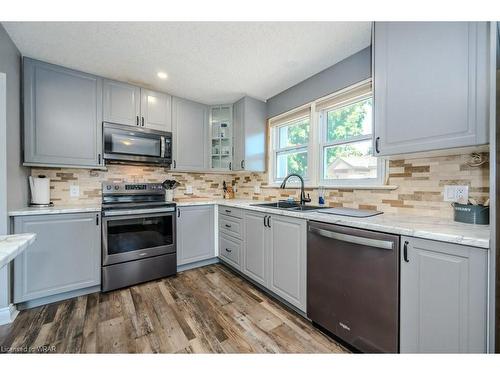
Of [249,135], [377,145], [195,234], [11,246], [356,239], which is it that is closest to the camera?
[11,246]

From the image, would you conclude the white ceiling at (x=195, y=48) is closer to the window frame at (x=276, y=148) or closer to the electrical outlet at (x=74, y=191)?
the window frame at (x=276, y=148)

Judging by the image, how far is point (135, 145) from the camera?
2467 mm

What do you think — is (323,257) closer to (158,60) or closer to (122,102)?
(158,60)

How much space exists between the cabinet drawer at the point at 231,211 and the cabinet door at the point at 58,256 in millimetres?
1353

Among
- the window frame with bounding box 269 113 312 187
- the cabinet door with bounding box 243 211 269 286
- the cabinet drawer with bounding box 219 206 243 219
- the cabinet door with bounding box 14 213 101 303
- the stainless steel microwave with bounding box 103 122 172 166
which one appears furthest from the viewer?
the window frame with bounding box 269 113 312 187

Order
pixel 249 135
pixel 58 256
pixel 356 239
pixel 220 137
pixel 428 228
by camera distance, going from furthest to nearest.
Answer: pixel 220 137 < pixel 249 135 < pixel 58 256 < pixel 356 239 < pixel 428 228

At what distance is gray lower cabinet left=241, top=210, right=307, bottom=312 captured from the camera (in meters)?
1.70

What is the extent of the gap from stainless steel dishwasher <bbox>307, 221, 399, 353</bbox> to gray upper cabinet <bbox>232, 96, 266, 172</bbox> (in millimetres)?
1568

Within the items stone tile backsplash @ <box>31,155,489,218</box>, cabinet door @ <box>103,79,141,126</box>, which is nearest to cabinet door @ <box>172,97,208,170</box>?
stone tile backsplash @ <box>31,155,489,218</box>

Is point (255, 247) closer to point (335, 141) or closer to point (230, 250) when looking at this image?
point (230, 250)

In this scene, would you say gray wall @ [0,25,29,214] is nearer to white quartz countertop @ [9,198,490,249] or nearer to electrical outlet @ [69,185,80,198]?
white quartz countertop @ [9,198,490,249]

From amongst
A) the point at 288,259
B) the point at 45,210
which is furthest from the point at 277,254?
the point at 45,210

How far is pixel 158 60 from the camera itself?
6.56ft

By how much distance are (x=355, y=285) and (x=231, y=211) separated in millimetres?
1598
